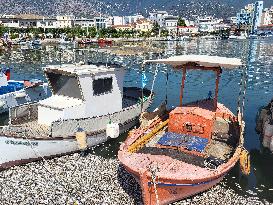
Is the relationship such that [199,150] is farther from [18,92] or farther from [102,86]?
[18,92]

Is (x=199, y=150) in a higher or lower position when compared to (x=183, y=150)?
higher

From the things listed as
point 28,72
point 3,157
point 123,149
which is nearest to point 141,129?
point 123,149

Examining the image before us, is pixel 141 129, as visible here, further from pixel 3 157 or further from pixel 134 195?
pixel 3 157

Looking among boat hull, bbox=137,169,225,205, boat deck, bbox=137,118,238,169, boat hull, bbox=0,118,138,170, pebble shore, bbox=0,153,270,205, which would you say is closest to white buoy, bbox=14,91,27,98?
boat hull, bbox=0,118,138,170

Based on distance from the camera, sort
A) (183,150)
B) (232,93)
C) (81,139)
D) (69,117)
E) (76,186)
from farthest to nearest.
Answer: (232,93), (69,117), (81,139), (76,186), (183,150)

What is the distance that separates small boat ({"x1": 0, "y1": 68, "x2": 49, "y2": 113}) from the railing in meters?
5.71

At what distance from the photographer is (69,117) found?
20188 mm

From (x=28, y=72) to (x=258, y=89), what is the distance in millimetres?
35000

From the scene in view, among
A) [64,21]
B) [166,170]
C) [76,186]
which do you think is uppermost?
[64,21]

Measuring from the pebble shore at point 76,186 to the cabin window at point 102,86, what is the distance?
4.54 metres

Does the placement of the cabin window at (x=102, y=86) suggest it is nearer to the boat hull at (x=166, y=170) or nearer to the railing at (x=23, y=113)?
the railing at (x=23, y=113)

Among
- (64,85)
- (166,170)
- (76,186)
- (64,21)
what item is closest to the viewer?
(166,170)

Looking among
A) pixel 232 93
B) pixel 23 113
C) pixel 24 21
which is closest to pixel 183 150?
pixel 23 113

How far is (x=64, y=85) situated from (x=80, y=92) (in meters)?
1.45
